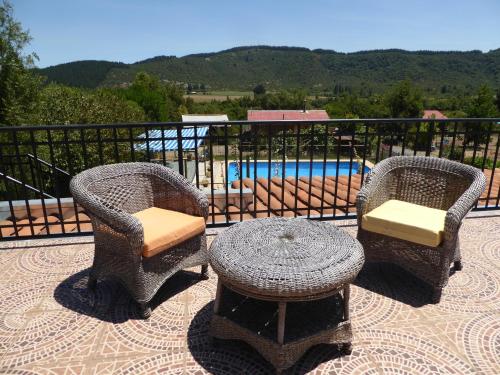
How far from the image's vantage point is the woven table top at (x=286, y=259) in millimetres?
1432

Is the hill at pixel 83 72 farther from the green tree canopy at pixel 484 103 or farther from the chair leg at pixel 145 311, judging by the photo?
the chair leg at pixel 145 311

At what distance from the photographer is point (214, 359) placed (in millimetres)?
Result: 1693

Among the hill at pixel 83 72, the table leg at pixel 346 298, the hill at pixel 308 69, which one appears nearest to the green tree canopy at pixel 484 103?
the table leg at pixel 346 298

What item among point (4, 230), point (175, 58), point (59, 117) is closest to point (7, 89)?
point (59, 117)

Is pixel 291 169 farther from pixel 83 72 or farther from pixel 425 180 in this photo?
pixel 83 72

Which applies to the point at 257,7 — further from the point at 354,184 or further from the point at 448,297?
the point at 448,297

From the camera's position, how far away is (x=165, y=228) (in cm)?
210

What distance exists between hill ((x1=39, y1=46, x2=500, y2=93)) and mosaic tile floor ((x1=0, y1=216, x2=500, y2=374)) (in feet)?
205

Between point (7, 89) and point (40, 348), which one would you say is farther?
point (7, 89)

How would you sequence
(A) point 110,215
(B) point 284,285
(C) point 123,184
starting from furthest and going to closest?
(C) point 123,184, (A) point 110,215, (B) point 284,285

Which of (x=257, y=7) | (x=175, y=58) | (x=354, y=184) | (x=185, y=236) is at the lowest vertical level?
(x=354, y=184)

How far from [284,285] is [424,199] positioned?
6.04 ft

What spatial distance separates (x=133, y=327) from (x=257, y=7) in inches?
370

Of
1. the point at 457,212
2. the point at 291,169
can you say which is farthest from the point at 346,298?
the point at 291,169
